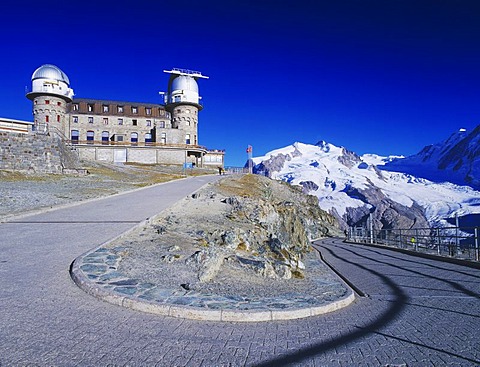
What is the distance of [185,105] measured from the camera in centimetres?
6419

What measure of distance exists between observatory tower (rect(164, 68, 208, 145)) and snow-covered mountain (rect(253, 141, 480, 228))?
186 ft

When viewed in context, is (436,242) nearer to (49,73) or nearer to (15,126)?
(15,126)

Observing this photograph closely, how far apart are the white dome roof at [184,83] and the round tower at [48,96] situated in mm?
20068

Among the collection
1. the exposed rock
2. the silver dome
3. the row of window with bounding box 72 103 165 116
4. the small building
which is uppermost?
the silver dome

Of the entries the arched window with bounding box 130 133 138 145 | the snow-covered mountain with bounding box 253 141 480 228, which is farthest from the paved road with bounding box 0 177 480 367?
the snow-covered mountain with bounding box 253 141 480 228

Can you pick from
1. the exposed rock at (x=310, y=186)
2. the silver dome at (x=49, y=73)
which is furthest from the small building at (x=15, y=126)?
the exposed rock at (x=310, y=186)

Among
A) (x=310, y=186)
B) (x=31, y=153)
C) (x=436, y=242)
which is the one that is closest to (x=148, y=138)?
(x=31, y=153)

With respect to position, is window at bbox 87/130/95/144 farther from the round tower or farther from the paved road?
the paved road

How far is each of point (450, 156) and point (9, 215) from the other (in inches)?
7318

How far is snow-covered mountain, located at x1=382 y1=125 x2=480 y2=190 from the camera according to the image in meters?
136

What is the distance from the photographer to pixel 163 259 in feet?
24.1

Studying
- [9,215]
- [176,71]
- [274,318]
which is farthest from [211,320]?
[176,71]

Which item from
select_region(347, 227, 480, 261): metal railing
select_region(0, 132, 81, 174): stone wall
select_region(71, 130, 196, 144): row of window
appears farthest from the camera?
select_region(71, 130, 196, 144): row of window

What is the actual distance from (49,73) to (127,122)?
14973 millimetres
